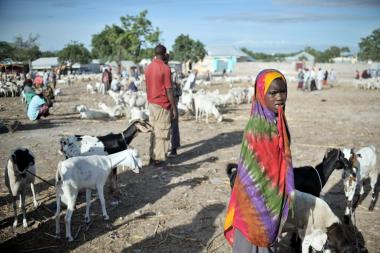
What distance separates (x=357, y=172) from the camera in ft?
19.2

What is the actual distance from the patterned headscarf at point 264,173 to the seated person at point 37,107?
12274 millimetres

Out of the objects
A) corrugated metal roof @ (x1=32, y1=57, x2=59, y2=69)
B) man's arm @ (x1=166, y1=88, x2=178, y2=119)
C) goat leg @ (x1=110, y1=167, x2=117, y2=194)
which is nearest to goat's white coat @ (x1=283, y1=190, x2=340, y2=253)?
goat leg @ (x1=110, y1=167, x2=117, y2=194)

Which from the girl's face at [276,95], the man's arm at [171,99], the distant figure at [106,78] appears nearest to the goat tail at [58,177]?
the man's arm at [171,99]

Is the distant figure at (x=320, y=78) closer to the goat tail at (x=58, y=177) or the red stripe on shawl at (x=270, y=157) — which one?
the goat tail at (x=58, y=177)

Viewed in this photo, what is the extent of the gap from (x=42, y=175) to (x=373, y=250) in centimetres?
645

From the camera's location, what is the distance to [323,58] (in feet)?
301

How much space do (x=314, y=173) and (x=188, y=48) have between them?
2186 inches

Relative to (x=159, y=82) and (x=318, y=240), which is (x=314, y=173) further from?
(x=159, y=82)

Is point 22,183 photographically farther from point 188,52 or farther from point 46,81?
point 188,52

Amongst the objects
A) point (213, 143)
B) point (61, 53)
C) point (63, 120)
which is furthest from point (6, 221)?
point (61, 53)

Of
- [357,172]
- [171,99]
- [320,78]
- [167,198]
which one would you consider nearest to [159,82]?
[171,99]

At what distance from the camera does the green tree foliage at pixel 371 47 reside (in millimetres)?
52800

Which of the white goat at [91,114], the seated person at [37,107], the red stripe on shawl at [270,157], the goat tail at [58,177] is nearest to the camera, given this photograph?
the red stripe on shawl at [270,157]

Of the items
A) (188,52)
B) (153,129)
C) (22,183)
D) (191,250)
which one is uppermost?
(188,52)
